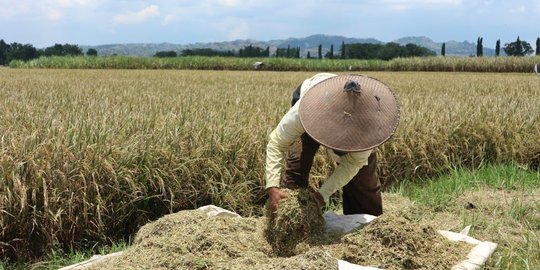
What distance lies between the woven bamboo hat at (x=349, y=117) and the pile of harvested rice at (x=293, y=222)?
48cm

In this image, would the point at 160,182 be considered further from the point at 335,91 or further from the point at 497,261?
the point at 497,261

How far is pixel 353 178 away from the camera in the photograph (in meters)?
3.57

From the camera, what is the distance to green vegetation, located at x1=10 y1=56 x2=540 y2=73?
3175 cm

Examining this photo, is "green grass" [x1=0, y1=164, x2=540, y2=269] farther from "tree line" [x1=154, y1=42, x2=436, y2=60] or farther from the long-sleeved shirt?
"tree line" [x1=154, y1=42, x2=436, y2=60]

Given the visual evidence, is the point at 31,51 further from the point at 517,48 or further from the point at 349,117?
the point at 349,117

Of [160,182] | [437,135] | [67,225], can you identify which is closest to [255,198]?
[160,182]

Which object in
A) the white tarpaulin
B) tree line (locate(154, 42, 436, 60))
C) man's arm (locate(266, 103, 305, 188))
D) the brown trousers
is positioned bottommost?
the white tarpaulin

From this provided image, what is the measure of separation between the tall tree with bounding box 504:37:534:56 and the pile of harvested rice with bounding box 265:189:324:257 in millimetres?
52464

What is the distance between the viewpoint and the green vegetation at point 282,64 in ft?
104

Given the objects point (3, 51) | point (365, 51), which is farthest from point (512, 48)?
point (3, 51)

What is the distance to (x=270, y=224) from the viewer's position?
310cm

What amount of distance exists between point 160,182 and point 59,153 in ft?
2.17

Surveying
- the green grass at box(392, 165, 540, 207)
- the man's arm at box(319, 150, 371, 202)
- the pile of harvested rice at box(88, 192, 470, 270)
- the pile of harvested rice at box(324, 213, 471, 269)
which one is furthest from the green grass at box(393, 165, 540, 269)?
the man's arm at box(319, 150, 371, 202)

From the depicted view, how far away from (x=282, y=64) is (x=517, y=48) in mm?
28027
